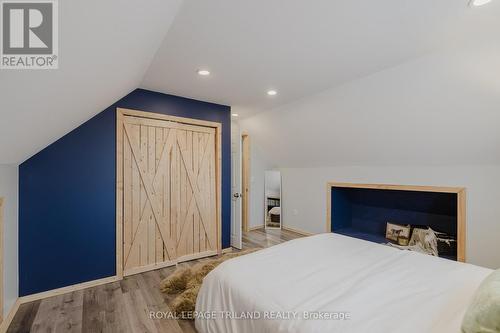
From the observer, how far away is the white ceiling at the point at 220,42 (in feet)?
3.63

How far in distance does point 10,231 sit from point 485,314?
337 cm

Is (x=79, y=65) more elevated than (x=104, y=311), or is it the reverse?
(x=79, y=65)

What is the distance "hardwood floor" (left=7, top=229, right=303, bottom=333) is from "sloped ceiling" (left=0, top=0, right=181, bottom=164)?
4.76 feet

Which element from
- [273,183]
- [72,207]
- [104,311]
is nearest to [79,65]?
[72,207]

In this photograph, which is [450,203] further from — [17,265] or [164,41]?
[17,265]

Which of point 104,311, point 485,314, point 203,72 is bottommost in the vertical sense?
point 104,311

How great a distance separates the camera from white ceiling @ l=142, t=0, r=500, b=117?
5.27ft

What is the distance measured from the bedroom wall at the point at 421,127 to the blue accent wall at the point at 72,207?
255 cm

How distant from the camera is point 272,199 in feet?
18.2

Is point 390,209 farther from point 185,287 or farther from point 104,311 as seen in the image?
point 104,311

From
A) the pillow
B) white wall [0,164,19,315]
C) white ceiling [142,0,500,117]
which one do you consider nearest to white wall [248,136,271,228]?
white ceiling [142,0,500,117]

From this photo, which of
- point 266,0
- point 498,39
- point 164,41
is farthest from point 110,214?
point 498,39

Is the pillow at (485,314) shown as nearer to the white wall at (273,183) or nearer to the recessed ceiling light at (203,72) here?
the recessed ceiling light at (203,72)

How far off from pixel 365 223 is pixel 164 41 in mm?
4473
